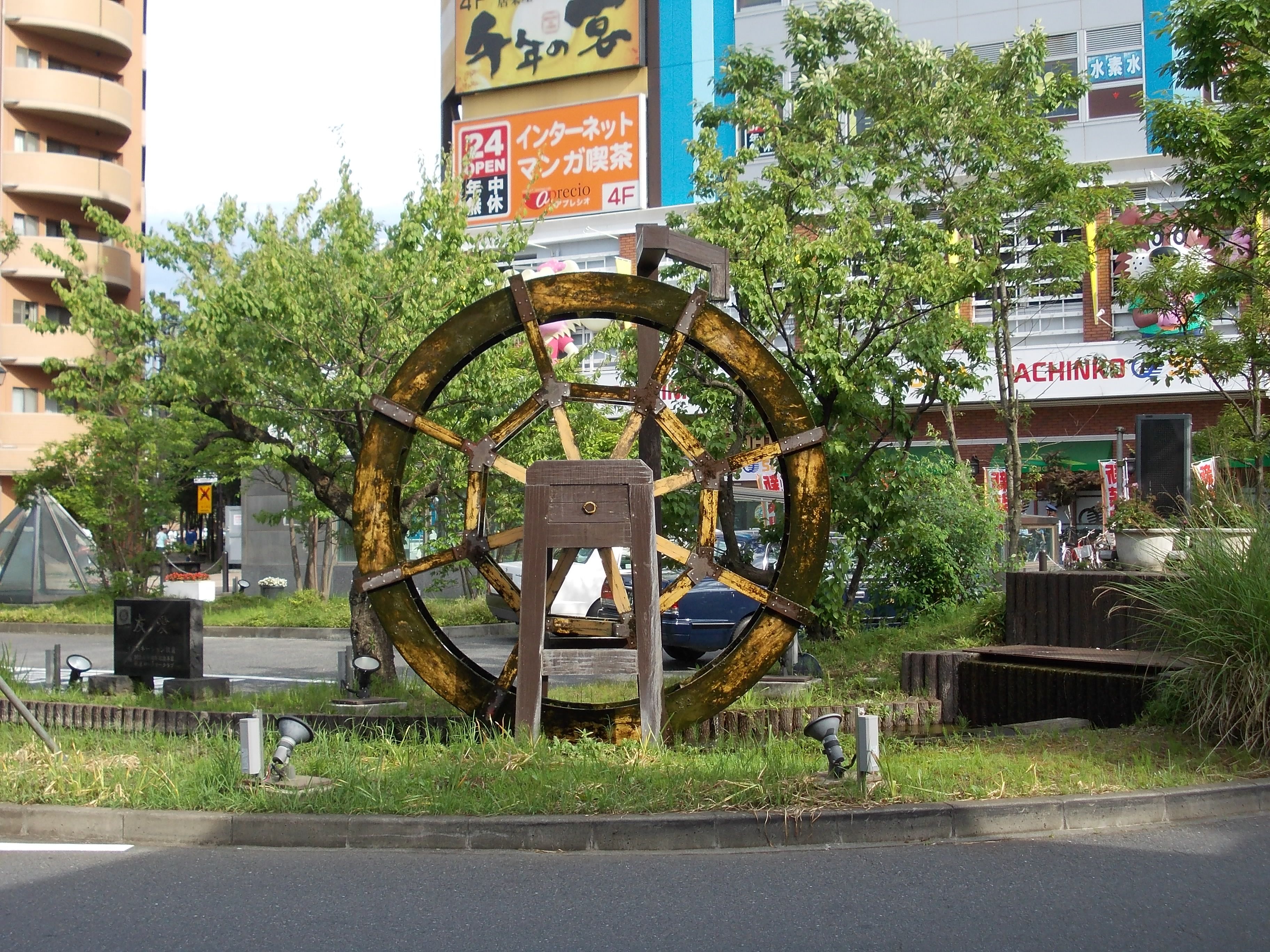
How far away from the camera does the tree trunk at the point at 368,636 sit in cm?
1220

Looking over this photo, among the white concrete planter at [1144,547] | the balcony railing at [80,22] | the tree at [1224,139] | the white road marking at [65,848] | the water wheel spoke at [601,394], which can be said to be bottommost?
the white road marking at [65,848]

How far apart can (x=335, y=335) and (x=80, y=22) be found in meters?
33.3

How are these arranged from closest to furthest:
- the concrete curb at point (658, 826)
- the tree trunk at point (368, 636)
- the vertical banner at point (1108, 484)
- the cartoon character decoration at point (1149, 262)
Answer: the concrete curb at point (658, 826), the tree trunk at point (368, 636), the vertical banner at point (1108, 484), the cartoon character decoration at point (1149, 262)

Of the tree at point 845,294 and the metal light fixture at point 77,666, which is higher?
the tree at point 845,294

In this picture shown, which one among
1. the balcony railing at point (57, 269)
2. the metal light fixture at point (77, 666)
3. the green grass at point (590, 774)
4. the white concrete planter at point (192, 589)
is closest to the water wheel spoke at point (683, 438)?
the green grass at point (590, 774)

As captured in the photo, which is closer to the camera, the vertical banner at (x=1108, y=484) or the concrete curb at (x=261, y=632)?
the concrete curb at (x=261, y=632)

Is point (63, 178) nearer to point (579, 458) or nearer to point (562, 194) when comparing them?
point (562, 194)

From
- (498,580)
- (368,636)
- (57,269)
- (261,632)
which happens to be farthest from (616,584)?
(57,269)

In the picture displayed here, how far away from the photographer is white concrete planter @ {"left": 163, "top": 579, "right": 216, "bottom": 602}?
85.7 ft

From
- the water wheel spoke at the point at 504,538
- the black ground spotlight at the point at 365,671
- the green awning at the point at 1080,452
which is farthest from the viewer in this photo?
the green awning at the point at 1080,452

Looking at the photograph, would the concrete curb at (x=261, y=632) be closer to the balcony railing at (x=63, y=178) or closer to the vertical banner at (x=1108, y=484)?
the vertical banner at (x=1108, y=484)

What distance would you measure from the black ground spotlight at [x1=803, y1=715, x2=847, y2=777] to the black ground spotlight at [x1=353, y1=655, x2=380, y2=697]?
4.06m

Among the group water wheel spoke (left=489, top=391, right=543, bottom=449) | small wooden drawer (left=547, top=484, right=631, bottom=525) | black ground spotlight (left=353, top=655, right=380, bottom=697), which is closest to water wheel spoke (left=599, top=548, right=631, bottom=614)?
water wheel spoke (left=489, top=391, right=543, bottom=449)

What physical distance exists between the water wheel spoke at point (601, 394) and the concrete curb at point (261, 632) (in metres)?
11.3
